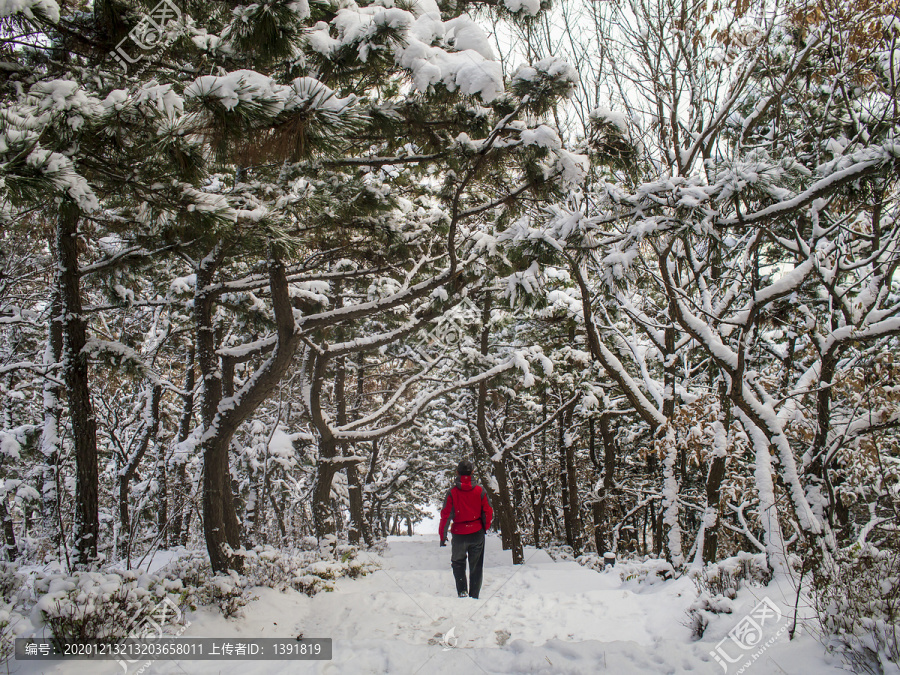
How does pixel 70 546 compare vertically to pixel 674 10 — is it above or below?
below

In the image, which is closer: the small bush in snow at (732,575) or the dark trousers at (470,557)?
the small bush in snow at (732,575)

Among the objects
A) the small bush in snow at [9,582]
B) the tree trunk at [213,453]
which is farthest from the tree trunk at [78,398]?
the tree trunk at [213,453]

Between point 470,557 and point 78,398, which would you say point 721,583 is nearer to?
point 470,557

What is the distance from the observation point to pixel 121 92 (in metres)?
2.55

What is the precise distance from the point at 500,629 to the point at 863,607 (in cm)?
309

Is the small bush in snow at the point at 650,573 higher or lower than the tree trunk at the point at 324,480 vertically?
lower

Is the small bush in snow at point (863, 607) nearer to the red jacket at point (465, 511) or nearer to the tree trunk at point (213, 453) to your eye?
the red jacket at point (465, 511)

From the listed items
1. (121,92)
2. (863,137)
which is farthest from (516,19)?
(863,137)

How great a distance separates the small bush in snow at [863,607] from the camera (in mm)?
2494

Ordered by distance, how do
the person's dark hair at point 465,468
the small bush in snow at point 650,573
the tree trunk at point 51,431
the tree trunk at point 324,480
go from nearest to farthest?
the small bush in snow at point 650,573 < the person's dark hair at point 465,468 < the tree trunk at point 51,431 < the tree trunk at point 324,480

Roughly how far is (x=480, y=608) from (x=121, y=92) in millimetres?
5997

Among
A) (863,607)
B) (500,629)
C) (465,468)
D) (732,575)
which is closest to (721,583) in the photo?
(732,575)

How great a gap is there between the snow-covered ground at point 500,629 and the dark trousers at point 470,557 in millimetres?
198

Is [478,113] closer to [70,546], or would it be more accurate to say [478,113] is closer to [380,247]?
[380,247]
